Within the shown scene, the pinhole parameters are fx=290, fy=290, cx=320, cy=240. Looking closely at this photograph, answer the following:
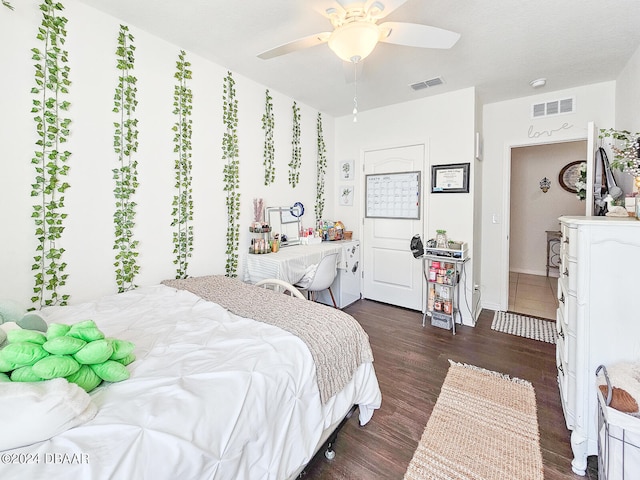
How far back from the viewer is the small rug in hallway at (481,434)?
1.43m

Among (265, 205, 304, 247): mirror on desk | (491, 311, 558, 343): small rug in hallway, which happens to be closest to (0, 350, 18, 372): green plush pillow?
(265, 205, 304, 247): mirror on desk

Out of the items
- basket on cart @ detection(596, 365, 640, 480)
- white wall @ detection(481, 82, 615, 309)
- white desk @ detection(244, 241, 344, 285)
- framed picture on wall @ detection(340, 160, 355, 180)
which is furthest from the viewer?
framed picture on wall @ detection(340, 160, 355, 180)

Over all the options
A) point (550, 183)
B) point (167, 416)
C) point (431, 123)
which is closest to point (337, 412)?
point (167, 416)

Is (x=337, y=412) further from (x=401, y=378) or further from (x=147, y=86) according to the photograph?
(x=147, y=86)

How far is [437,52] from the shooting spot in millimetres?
2355

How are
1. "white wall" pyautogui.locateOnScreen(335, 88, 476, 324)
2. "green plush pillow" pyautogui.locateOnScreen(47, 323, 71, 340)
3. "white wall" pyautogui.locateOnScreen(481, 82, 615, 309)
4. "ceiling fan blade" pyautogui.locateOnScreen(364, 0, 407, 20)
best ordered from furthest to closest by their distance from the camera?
1. "white wall" pyautogui.locateOnScreen(335, 88, 476, 324)
2. "white wall" pyautogui.locateOnScreen(481, 82, 615, 309)
3. "ceiling fan blade" pyautogui.locateOnScreen(364, 0, 407, 20)
4. "green plush pillow" pyautogui.locateOnScreen(47, 323, 71, 340)

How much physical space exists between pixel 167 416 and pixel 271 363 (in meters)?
0.38

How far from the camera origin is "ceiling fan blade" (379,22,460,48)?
1557 mm

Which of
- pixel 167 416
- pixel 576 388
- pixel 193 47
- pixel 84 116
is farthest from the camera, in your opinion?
pixel 193 47

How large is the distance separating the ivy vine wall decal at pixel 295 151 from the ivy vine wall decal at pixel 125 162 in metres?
1.70

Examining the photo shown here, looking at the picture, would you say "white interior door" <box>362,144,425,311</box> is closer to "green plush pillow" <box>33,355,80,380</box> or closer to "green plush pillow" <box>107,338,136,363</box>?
"green plush pillow" <box>107,338,136,363</box>

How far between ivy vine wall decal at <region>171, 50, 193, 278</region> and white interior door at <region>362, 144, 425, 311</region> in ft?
7.51

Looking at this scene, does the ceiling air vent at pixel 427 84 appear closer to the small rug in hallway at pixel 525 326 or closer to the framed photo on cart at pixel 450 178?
the framed photo on cart at pixel 450 178

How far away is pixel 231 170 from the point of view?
2771 millimetres
